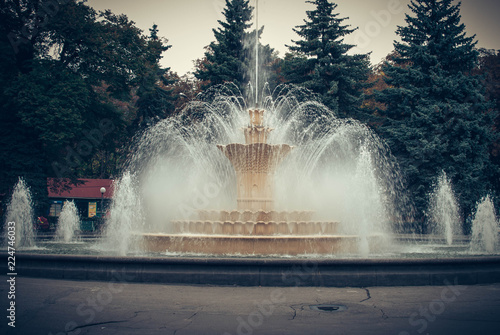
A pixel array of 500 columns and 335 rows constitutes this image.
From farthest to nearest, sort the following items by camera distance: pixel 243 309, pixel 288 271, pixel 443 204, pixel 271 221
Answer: pixel 443 204 → pixel 271 221 → pixel 288 271 → pixel 243 309

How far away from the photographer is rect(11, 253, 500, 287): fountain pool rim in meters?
7.83

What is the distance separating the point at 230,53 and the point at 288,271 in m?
26.9

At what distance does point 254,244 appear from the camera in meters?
10.1

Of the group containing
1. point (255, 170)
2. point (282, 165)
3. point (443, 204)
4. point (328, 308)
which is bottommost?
point (328, 308)

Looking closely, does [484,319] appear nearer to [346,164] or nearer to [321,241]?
[321,241]

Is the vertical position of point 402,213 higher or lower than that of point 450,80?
lower

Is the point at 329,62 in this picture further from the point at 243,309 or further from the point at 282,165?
the point at 243,309

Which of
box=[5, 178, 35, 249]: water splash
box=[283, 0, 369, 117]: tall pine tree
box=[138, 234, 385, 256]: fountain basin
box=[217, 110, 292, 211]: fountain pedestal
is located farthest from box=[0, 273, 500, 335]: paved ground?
box=[283, 0, 369, 117]: tall pine tree

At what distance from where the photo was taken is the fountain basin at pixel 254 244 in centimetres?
1012

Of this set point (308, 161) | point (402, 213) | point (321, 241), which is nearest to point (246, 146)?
point (321, 241)

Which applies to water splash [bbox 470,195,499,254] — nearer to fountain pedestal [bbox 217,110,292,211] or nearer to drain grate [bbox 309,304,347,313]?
fountain pedestal [bbox 217,110,292,211]

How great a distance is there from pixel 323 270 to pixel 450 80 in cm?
2305

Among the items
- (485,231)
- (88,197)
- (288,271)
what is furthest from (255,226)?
(88,197)

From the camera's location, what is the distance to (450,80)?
26.2 metres
